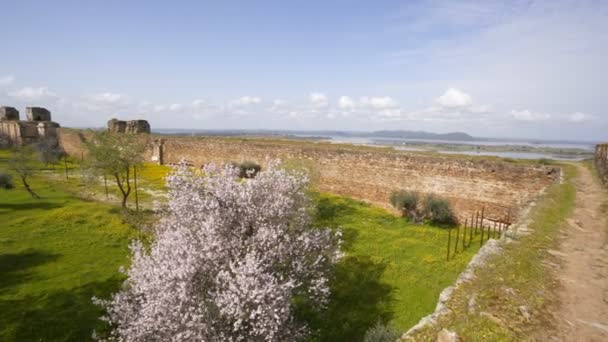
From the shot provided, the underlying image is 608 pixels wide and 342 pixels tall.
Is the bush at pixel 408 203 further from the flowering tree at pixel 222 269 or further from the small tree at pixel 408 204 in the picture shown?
the flowering tree at pixel 222 269

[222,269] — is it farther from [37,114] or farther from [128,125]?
[37,114]

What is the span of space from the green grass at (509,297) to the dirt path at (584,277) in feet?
0.54

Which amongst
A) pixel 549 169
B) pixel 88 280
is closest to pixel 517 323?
pixel 88 280

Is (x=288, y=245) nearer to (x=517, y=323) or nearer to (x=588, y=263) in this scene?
(x=517, y=323)

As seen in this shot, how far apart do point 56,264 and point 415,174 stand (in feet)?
50.1

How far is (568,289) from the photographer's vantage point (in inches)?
170

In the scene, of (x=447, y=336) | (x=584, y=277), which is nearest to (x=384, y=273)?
(x=584, y=277)

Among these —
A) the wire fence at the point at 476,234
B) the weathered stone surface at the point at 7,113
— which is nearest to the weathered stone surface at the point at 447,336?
the wire fence at the point at 476,234

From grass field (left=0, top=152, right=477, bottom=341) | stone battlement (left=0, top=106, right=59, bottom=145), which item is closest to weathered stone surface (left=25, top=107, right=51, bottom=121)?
stone battlement (left=0, top=106, right=59, bottom=145)

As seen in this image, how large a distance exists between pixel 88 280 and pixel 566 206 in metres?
13.4

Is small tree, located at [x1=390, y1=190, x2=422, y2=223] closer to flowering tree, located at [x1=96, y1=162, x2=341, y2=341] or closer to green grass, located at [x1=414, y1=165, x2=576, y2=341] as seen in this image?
green grass, located at [x1=414, y1=165, x2=576, y2=341]

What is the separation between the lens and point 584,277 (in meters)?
4.68

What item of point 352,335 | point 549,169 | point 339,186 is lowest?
point 352,335

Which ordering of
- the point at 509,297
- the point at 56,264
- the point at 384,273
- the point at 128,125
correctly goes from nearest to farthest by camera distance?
the point at 509,297 < the point at 56,264 < the point at 384,273 < the point at 128,125
